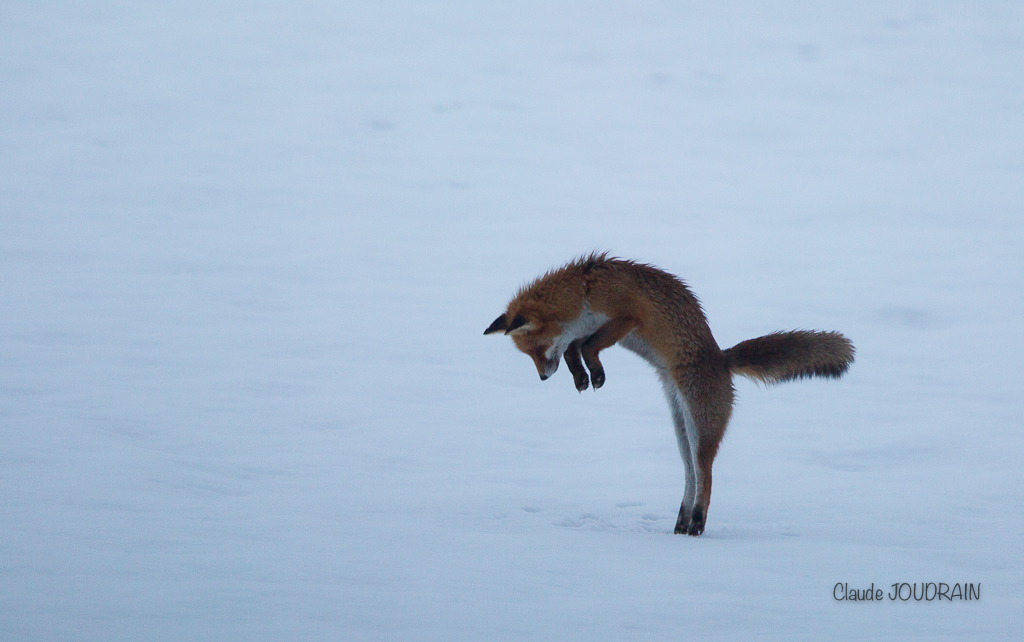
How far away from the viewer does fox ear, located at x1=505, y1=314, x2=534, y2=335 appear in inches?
227

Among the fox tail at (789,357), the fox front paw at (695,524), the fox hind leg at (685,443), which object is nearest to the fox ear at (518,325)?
the fox hind leg at (685,443)

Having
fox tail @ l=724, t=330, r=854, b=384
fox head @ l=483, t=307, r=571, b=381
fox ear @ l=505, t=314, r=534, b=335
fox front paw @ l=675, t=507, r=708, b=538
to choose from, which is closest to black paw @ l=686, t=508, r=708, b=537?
fox front paw @ l=675, t=507, r=708, b=538

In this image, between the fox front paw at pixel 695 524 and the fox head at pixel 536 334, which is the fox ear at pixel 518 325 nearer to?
the fox head at pixel 536 334

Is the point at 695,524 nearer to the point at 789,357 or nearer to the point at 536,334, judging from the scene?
the point at 789,357

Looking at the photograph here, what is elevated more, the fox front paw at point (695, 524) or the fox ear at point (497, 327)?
the fox ear at point (497, 327)

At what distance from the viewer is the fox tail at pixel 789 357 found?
5.96 m

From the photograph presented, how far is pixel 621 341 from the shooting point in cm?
595

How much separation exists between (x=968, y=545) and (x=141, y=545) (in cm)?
442

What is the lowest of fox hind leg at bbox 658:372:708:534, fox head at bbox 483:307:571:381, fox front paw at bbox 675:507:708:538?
fox front paw at bbox 675:507:708:538

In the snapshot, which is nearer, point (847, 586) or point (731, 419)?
point (847, 586)

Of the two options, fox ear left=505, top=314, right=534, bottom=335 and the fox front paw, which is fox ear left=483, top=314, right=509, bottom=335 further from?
the fox front paw

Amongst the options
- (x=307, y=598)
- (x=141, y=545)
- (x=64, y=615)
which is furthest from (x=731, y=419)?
(x=64, y=615)

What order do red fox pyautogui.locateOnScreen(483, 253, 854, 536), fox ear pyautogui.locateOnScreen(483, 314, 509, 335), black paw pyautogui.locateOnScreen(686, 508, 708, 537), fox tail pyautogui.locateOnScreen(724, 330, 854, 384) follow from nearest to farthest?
black paw pyautogui.locateOnScreen(686, 508, 708, 537) → red fox pyautogui.locateOnScreen(483, 253, 854, 536) → fox ear pyautogui.locateOnScreen(483, 314, 509, 335) → fox tail pyautogui.locateOnScreen(724, 330, 854, 384)

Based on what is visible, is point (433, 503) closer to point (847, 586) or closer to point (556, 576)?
point (556, 576)
